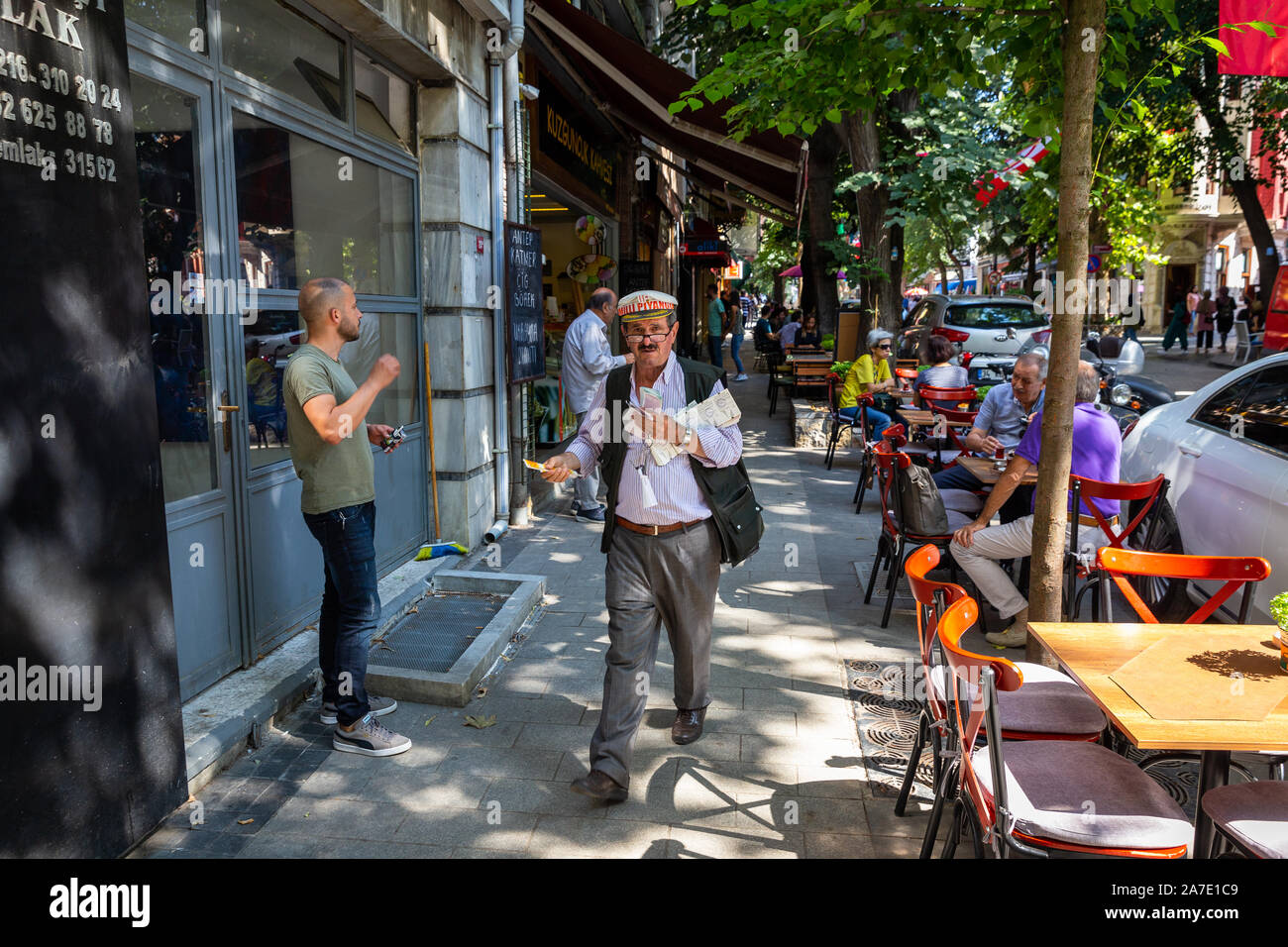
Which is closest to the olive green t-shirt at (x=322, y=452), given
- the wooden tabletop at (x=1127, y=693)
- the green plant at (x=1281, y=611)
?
the wooden tabletop at (x=1127, y=693)

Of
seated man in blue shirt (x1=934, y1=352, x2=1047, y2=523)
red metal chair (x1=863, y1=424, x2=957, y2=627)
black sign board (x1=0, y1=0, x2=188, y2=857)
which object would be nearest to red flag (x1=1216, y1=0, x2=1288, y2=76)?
seated man in blue shirt (x1=934, y1=352, x2=1047, y2=523)

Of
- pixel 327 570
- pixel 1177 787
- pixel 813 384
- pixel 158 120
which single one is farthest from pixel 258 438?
pixel 813 384

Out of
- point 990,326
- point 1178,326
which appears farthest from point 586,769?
point 1178,326

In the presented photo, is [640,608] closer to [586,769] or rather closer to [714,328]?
[586,769]

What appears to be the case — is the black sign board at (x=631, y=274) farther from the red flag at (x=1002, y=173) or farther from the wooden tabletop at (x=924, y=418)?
the wooden tabletop at (x=924, y=418)

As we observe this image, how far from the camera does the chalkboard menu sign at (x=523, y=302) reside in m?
8.02

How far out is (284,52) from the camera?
5.38m

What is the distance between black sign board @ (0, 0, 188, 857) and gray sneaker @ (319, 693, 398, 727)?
3.28 ft

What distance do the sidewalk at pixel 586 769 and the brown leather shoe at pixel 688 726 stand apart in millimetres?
45

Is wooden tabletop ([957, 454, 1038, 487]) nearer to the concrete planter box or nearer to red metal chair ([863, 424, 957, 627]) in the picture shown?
red metal chair ([863, 424, 957, 627])

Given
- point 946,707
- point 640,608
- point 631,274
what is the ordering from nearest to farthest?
point 946,707, point 640,608, point 631,274

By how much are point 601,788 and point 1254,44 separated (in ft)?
23.5

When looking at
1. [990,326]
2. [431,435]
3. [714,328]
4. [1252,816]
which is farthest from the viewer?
[714,328]

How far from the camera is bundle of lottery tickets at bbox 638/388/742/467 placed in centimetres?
378
